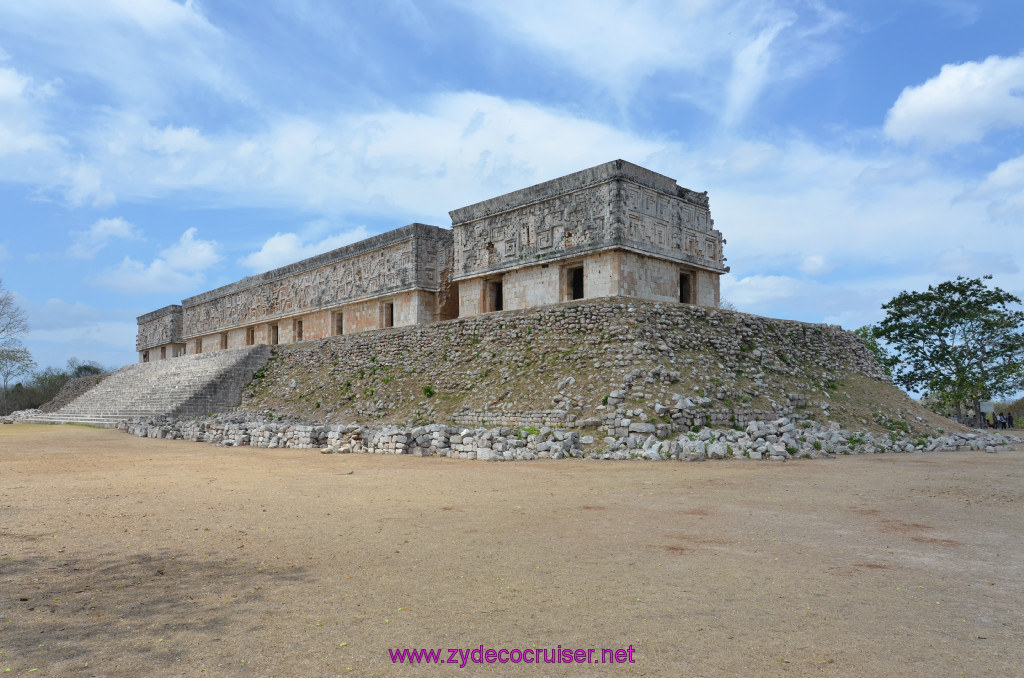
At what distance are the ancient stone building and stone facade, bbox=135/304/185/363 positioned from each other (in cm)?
1531

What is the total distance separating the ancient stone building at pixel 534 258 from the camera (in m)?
16.7

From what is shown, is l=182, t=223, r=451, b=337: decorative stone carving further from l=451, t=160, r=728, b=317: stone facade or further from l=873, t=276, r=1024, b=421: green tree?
l=873, t=276, r=1024, b=421: green tree

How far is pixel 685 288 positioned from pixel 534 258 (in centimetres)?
476

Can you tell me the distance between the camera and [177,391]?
2261 cm

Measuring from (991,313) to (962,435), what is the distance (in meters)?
12.8

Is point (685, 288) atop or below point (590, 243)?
below

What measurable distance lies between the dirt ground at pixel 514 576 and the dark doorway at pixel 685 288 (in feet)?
36.8

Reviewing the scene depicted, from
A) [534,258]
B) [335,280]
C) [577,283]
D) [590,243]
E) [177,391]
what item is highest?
[335,280]

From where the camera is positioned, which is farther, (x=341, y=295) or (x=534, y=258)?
(x=341, y=295)

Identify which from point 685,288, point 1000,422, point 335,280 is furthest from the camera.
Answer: point 1000,422

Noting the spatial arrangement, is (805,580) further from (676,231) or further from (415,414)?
(676,231)

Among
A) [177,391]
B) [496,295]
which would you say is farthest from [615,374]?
[177,391]

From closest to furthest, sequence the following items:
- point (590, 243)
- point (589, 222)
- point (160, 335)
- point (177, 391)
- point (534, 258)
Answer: point (590, 243)
point (589, 222)
point (534, 258)
point (177, 391)
point (160, 335)

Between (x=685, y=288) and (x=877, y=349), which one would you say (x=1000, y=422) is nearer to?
(x=877, y=349)
